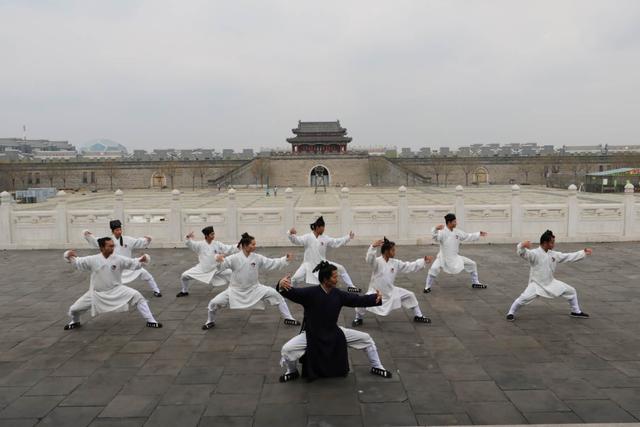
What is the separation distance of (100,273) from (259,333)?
2.04 metres

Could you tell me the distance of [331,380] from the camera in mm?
4348

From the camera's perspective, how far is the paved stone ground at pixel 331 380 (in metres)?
3.74

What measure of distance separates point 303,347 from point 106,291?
2926mm

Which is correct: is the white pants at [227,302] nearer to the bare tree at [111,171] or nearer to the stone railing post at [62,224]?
the stone railing post at [62,224]

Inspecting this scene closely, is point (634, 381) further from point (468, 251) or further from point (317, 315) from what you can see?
point (468, 251)

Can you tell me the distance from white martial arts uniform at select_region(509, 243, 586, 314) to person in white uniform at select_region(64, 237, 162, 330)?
449cm

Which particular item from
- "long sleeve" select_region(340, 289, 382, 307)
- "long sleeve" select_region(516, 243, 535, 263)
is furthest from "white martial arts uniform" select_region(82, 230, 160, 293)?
"long sleeve" select_region(516, 243, 535, 263)

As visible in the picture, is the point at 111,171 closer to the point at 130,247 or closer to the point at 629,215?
the point at 130,247

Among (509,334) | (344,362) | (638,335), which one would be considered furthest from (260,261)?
(638,335)

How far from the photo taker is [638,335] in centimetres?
539

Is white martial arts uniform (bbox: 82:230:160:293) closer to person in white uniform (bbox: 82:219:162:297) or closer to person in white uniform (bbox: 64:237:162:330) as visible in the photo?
person in white uniform (bbox: 82:219:162:297)

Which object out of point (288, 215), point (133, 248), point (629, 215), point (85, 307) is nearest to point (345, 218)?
point (288, 215)

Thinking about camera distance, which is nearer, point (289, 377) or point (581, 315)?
point (289, 377)

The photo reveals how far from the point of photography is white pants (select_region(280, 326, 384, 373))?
4297mm
